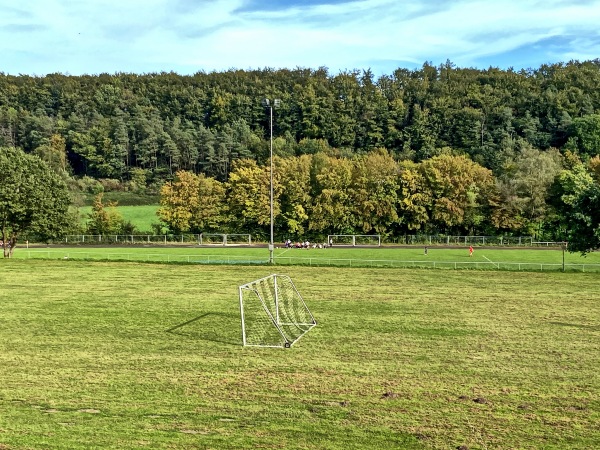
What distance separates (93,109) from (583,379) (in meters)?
182

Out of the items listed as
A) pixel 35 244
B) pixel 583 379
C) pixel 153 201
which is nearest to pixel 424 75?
pixel 153 201

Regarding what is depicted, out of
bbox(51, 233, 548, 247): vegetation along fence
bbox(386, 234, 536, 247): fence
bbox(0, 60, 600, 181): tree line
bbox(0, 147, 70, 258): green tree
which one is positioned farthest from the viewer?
bbox(0, 60, 600, 181): tree line

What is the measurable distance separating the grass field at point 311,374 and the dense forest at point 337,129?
53958mm

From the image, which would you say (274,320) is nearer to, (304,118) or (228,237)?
(228,237)

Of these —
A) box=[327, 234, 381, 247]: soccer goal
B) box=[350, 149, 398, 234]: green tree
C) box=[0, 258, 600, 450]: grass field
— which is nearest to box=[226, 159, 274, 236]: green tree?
box=[327, 234, 381, 247]: soccer goal

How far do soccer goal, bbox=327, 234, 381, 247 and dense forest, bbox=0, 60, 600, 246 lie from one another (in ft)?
5.28

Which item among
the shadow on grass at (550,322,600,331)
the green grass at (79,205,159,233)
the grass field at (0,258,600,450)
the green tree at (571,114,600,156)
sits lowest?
the grass field at (0,258,600,450)

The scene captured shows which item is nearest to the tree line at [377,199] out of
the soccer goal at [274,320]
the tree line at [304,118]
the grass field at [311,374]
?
the tree line at [304,118]

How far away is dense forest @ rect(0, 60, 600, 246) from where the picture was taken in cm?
7788

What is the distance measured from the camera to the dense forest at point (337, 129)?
77.9 m

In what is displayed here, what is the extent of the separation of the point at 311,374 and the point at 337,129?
143 m

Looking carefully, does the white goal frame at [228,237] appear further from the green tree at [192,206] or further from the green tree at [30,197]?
the green tree at [30,197]

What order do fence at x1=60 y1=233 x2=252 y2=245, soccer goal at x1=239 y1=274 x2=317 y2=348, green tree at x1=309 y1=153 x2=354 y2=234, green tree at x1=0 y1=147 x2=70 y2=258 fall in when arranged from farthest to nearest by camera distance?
green tree at x1=309 y1=153 x2=354 y2=234 < fence at x1=60 y1=233 x2=252 y2=245 < green tree at x1=0 y1=147 x2=70 y2=258 < soccer goal at x1=239 y1=274 x2=317 y2=348

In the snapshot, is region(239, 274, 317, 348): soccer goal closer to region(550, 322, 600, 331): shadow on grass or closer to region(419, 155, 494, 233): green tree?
region(550, 322, 600, 331): shadow on grass
